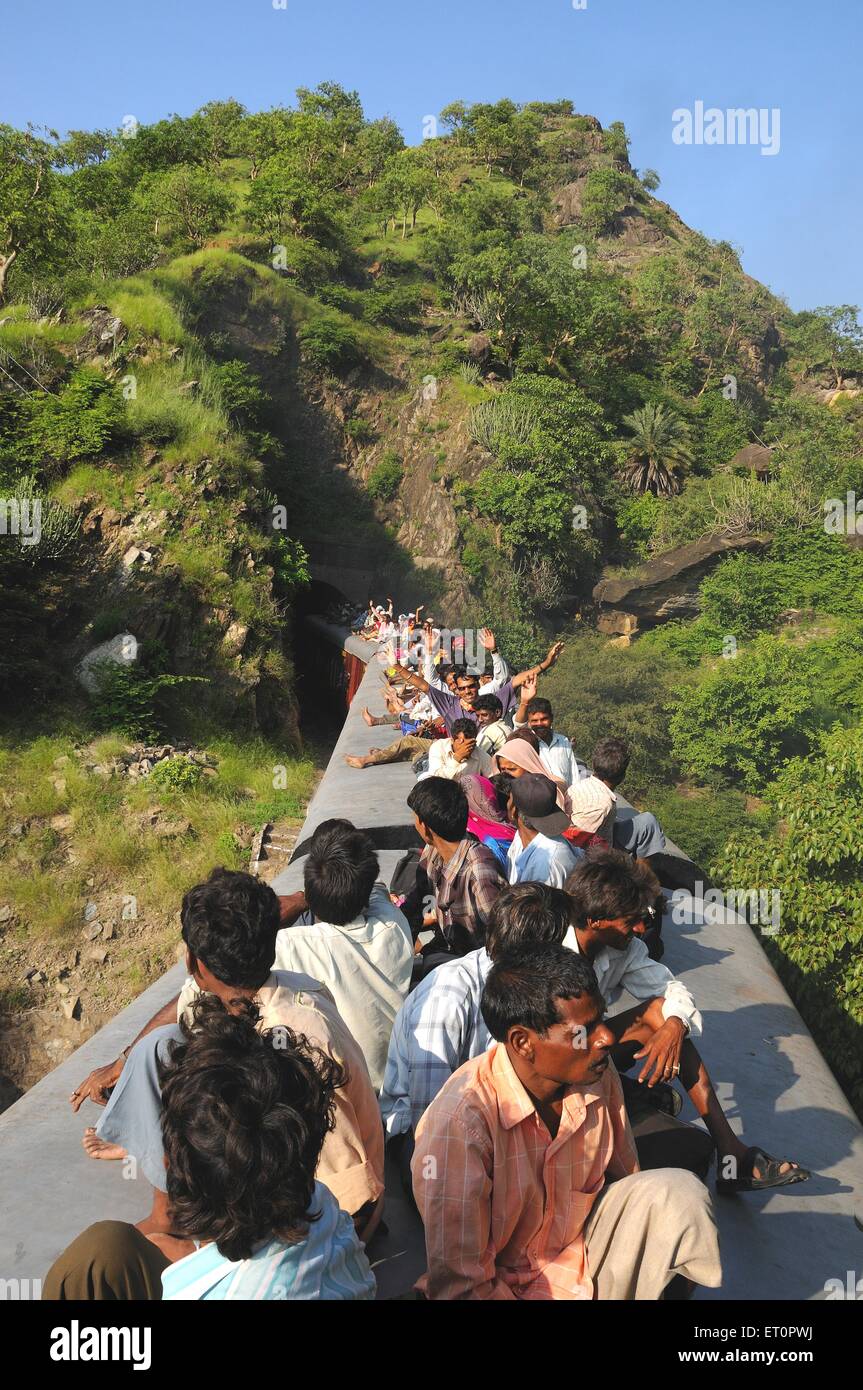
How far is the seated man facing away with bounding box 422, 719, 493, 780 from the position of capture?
5.73 meters

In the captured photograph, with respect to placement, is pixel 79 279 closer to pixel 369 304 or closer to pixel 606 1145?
pixel 369 304

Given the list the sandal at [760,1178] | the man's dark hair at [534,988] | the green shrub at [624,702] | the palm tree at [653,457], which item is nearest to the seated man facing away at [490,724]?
the sandal at [760,1178]

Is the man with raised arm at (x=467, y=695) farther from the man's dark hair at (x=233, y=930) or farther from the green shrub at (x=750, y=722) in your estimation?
the green shrub at (x=750, y=722)

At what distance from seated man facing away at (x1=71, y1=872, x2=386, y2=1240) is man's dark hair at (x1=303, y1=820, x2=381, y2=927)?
0.38 m

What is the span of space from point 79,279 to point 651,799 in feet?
54.9

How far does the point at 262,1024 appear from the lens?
2625 mm

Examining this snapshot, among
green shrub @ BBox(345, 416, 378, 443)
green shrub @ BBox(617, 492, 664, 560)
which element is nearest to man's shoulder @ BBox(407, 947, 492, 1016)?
green shrub @ BBox(617, 492, 664, 560)

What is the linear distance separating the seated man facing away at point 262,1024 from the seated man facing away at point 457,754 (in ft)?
9.30

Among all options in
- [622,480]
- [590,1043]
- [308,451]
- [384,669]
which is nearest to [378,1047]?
[590,1043]

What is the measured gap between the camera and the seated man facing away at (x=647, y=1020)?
3.13m

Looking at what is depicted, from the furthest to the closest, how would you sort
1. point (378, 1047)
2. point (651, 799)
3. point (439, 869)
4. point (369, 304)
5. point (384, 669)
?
point (369, 304)
point (651, 799)
point (384, 669)
point (439, 869)
point (378, 1047)

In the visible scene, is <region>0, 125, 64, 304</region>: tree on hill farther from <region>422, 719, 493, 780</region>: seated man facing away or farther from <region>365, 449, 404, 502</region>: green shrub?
<region>422, 719, 493, 780</region>: seated man facing away

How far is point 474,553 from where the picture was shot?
2858 cm

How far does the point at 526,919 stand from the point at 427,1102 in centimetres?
63
